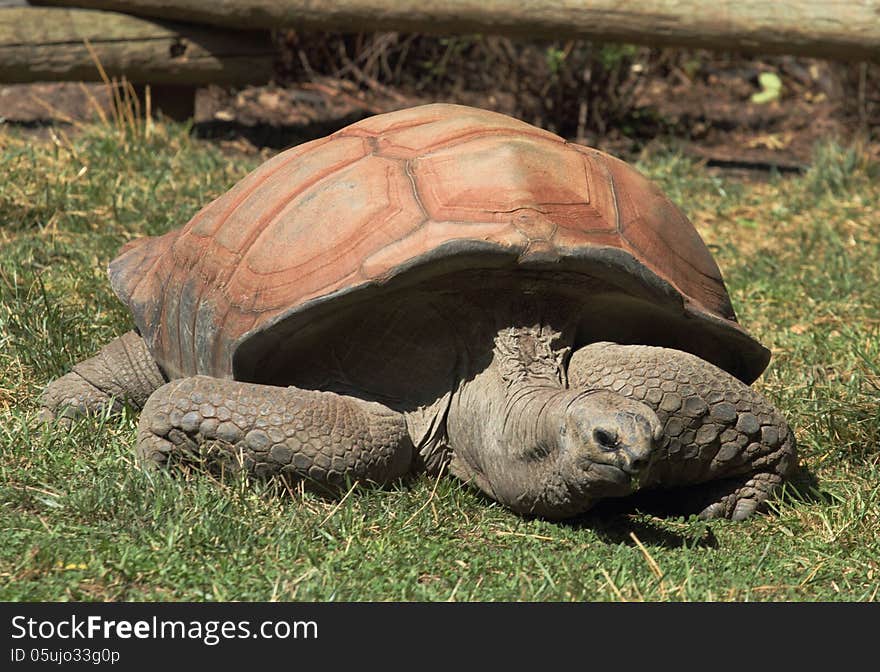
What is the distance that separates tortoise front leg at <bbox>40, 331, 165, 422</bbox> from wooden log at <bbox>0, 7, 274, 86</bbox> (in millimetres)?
2844

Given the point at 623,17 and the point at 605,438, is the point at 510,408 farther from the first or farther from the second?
the point at 623,17

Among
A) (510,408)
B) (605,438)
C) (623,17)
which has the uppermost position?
(623,17)

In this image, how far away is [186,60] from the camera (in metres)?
6.69

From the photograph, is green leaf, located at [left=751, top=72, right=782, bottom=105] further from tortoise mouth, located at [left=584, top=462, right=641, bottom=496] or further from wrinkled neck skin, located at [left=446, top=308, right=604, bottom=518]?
tortoise mouth, located at [left=584, top=462, right=641, bottom=496]

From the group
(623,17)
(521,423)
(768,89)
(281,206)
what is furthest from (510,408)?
(768,89)

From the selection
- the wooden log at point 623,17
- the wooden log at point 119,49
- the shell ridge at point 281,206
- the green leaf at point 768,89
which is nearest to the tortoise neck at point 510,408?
the shell ridge at point 281,206

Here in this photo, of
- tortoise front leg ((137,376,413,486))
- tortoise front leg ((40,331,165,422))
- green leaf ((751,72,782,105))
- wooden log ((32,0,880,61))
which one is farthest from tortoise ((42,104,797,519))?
green leaf ((751,72,782,105))

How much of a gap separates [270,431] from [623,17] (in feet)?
13.3

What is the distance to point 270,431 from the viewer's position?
3.14 m

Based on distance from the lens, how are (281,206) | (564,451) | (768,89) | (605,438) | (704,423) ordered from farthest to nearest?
(768,89), (281,206), (704,423), (564,451), (605,438)

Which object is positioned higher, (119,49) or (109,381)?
(119,49)

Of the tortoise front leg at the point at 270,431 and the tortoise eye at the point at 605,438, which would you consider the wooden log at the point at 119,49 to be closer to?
the tortoise front leg at the point at 270,431

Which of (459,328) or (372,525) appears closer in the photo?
(372,525)

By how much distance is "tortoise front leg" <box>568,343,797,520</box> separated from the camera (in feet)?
10.4
